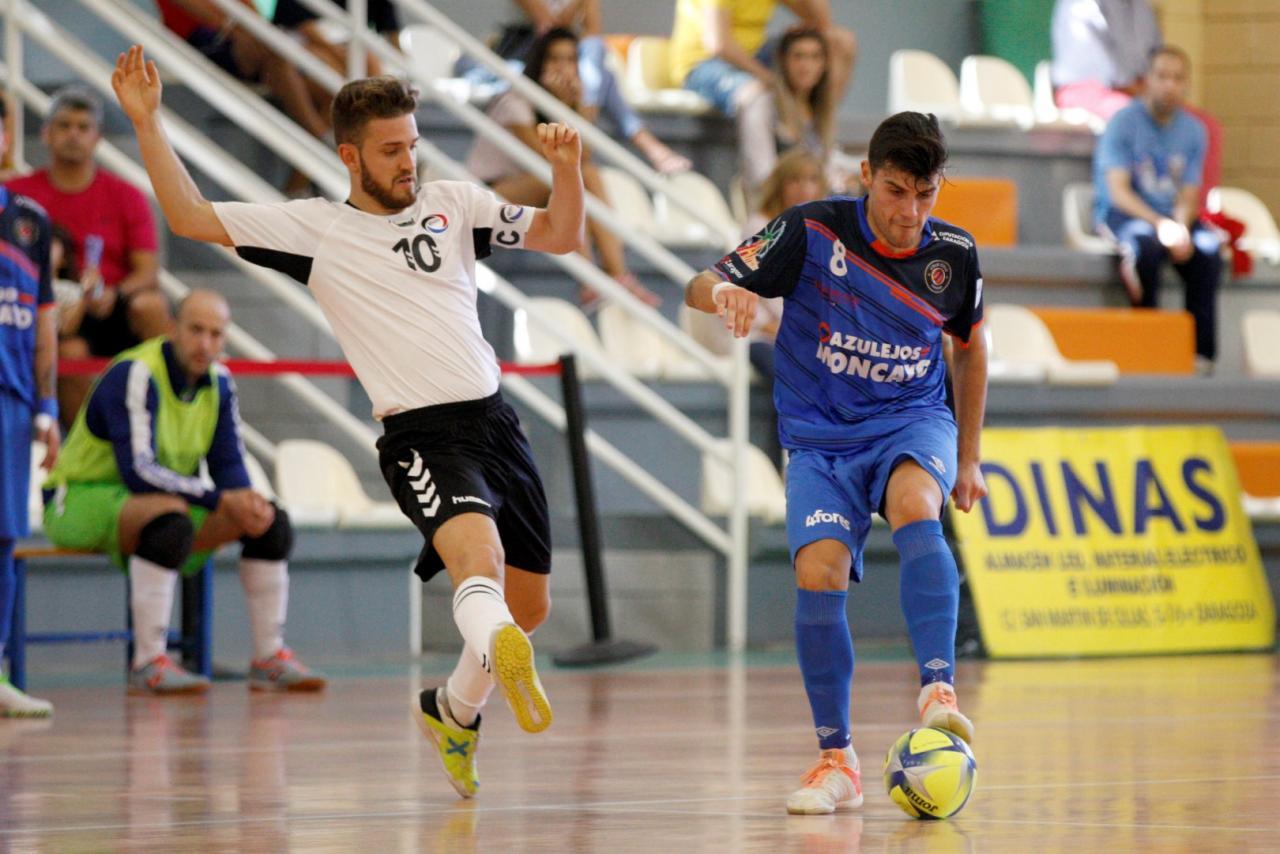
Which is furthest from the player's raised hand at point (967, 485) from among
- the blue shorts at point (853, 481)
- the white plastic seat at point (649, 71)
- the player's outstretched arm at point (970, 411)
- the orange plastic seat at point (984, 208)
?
the orange plastic seat at point (984, 208)

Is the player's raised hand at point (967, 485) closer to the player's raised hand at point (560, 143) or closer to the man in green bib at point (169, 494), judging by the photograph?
the player's raised hand at point (560, 143)

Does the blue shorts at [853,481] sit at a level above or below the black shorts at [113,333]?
below

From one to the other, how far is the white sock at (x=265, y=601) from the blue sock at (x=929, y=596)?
13.3 feet

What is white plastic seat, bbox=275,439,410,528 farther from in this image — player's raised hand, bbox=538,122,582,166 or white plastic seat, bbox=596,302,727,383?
player's raised hand, bbox=538,122,582,166

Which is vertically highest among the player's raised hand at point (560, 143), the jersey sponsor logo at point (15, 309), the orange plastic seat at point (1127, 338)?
the orange plastic seat at point (1127, 338)

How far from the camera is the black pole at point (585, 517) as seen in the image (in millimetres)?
9172

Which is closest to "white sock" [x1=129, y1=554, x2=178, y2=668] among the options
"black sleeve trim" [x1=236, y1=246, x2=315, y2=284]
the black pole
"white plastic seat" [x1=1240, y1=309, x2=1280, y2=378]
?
the black pole

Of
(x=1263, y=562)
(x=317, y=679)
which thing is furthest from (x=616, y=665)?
(x=1263, y=562)

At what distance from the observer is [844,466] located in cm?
492

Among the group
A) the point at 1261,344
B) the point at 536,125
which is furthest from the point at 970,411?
the point at 1261,344

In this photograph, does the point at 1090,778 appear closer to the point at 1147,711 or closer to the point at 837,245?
the point at 837,245

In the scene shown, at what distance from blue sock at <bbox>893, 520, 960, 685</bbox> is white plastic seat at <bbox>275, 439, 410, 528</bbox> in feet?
16.1

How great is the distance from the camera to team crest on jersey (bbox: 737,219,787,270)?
4995 mm

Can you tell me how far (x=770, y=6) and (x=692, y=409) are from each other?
10.1ft
